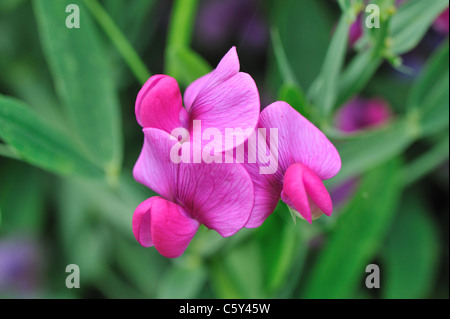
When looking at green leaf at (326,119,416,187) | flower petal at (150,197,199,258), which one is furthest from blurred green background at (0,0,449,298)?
flower petal at (150,197,199,258)

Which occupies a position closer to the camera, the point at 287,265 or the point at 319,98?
the point at 319,98

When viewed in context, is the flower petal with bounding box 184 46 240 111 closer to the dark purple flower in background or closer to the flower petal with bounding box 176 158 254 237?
the flower petal with bounding box 176 158 254 237

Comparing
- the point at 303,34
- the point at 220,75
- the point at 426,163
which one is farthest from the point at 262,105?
the point at 220,75

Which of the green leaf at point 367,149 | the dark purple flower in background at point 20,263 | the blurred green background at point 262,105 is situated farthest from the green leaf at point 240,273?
the dark purple flower in background at point 20,263

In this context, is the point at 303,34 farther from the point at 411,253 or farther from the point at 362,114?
the point at 411,253
